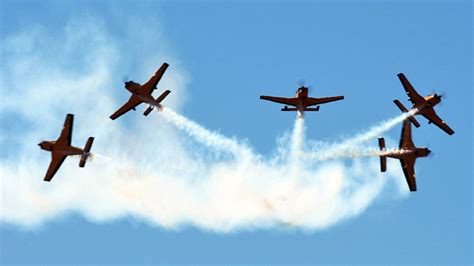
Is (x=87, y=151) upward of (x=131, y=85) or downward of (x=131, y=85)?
downward

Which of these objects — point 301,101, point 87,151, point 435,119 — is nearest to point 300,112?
point 301,101

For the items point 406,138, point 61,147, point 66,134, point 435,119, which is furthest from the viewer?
point 435,119

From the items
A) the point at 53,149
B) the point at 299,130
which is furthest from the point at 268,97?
the point at 53,149

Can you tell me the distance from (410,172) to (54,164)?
45.8 metres

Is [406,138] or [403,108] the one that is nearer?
[406,138]

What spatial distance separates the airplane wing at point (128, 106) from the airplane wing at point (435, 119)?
1506 inches

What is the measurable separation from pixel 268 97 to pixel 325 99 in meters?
7.56

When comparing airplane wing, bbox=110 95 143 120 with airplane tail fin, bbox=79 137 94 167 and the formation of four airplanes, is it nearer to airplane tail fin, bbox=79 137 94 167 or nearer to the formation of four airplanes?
the formation of four airplanes

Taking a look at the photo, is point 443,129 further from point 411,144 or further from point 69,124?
point 69,124

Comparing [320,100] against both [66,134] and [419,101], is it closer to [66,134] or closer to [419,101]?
[419,101]

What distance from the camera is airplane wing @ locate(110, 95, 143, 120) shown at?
96438mm

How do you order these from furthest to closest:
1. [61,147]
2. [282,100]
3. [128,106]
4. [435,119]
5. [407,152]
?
[128,106], [435,119], [282,100], [61,147], [407,152]

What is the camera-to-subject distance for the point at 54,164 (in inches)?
3652

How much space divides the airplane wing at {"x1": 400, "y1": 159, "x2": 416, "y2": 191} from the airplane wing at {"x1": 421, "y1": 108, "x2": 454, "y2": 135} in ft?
27.8
